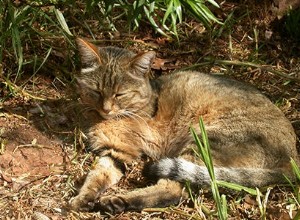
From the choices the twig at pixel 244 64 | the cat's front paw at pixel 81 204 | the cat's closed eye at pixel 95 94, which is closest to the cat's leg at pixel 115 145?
the cat's closed eye at pixel 95 94

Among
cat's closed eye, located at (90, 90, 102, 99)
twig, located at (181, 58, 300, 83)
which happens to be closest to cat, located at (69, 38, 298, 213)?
cat's closed eye, located at (90, 90, 102, 99)

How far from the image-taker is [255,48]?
5.70 meters

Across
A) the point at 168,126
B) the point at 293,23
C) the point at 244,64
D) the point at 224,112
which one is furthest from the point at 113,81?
the point at 293,23

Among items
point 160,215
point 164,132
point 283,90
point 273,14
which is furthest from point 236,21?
point 160,215

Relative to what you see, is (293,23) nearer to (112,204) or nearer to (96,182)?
(96,182)

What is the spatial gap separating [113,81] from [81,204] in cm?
101

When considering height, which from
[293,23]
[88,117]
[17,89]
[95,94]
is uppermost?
[293,23]

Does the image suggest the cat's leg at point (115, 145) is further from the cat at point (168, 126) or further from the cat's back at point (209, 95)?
the cat's back at point (209, 95)

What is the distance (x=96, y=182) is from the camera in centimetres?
377

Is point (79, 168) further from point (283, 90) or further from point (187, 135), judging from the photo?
point (283, 90)

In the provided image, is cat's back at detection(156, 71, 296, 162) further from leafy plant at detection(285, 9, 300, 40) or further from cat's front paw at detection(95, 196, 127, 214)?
leafy plant at detection(285, 9, 300, 40)

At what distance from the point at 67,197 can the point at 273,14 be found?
3412 millimetres

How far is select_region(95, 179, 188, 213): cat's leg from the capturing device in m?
3.54

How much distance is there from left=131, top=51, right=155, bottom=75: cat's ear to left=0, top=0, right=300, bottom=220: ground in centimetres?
65
